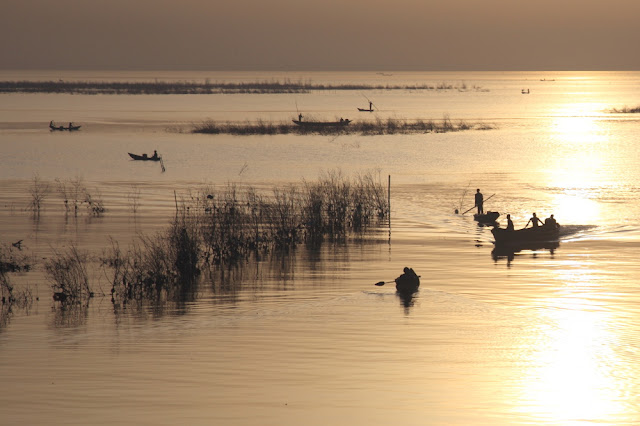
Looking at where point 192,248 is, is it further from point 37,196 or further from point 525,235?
point 37,196

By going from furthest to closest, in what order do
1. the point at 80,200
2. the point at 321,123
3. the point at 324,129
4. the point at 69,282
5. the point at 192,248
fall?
the point at 321,123, the point at 324,129, the point at 80,200, the point at 192,248, the point at 69,282

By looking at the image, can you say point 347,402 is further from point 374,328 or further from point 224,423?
point 374,328

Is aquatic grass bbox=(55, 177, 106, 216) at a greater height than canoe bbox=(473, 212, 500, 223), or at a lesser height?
greater

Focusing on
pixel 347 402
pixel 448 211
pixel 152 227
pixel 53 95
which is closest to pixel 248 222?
pixel 152 227

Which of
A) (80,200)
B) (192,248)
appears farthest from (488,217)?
(80,200)

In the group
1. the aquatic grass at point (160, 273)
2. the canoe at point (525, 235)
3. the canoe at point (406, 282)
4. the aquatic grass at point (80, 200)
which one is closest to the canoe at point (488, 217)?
the canoe at point (525, 235)

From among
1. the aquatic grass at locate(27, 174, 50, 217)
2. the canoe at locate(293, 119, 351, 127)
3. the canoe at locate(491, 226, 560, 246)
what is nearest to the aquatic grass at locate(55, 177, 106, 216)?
the aquatic grass at locate(27, 174, 50, 217)

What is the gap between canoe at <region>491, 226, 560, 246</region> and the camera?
31.9 meters

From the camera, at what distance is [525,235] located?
32.3 meters

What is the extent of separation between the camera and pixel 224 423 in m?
15.3

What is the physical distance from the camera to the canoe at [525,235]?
105 feet

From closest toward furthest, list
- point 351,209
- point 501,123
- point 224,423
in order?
point 224,423 → point 351,209 → point 501,123

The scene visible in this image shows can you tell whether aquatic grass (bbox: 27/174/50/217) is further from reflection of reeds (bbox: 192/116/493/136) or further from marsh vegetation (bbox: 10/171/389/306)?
reflection of reeds (bbox: 192/116/493/136)

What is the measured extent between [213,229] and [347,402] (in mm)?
13543
